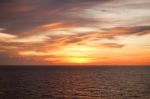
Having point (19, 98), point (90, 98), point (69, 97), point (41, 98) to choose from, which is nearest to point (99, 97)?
point (90, 98)

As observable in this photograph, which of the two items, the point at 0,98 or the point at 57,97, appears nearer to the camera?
the point at 0,98

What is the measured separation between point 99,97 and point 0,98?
27.0m

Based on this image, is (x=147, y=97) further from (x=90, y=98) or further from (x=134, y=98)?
(x=90, y=98)

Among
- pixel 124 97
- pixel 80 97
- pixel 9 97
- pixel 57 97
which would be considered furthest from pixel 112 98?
pixel 9 97

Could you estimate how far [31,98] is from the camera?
79500 millimetres

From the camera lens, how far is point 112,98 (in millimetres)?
79562

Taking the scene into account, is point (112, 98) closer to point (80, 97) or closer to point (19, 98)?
point (80, 97)

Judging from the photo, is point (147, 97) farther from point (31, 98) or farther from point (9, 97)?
point (9, 97)

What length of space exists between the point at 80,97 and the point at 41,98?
36.5 ft

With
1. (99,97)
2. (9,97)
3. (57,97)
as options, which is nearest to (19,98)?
(9,97)

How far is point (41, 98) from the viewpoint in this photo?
262 feet

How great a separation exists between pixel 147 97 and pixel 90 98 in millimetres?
16014

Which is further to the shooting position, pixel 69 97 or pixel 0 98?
pixel 69 97

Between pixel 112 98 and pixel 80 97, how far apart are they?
9.23 metres
